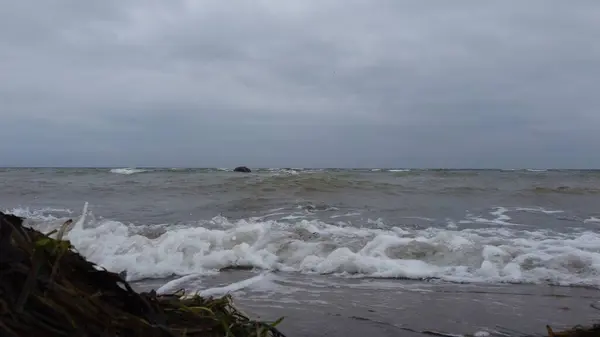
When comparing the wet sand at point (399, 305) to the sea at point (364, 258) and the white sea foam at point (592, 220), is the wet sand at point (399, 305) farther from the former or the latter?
the white sea foam at point (592, 220)

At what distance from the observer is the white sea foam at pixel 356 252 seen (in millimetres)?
6098

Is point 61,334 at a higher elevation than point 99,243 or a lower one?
higher

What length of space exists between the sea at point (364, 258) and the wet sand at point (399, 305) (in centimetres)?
2

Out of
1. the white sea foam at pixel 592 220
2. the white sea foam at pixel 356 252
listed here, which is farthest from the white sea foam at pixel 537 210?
the white sea foam at pixel 356 252

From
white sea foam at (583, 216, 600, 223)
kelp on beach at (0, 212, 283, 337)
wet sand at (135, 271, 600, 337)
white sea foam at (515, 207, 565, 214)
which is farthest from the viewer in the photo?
white sea foam at (515, 207, 565, 214)

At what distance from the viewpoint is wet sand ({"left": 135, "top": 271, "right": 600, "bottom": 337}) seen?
3891 millimetres

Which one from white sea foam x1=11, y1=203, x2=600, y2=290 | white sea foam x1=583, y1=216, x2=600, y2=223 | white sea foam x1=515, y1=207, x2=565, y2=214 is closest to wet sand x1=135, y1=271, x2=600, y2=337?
white sea foam x1=11, y1=203, x2=600, y2=290

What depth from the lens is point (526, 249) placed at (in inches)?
279

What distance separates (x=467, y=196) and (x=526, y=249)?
918 cm

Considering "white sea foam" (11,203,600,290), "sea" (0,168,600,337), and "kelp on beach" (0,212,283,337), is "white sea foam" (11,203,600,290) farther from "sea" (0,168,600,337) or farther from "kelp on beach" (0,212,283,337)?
"kelp on beach" (0,212,283,337)

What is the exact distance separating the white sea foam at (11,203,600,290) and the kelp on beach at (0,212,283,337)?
14.8 feet

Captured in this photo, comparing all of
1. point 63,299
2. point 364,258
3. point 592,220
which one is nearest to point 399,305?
point 364,258

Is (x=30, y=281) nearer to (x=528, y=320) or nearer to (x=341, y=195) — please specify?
(x=528, y=320)

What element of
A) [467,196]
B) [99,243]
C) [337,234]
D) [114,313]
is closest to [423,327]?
[114,313]
